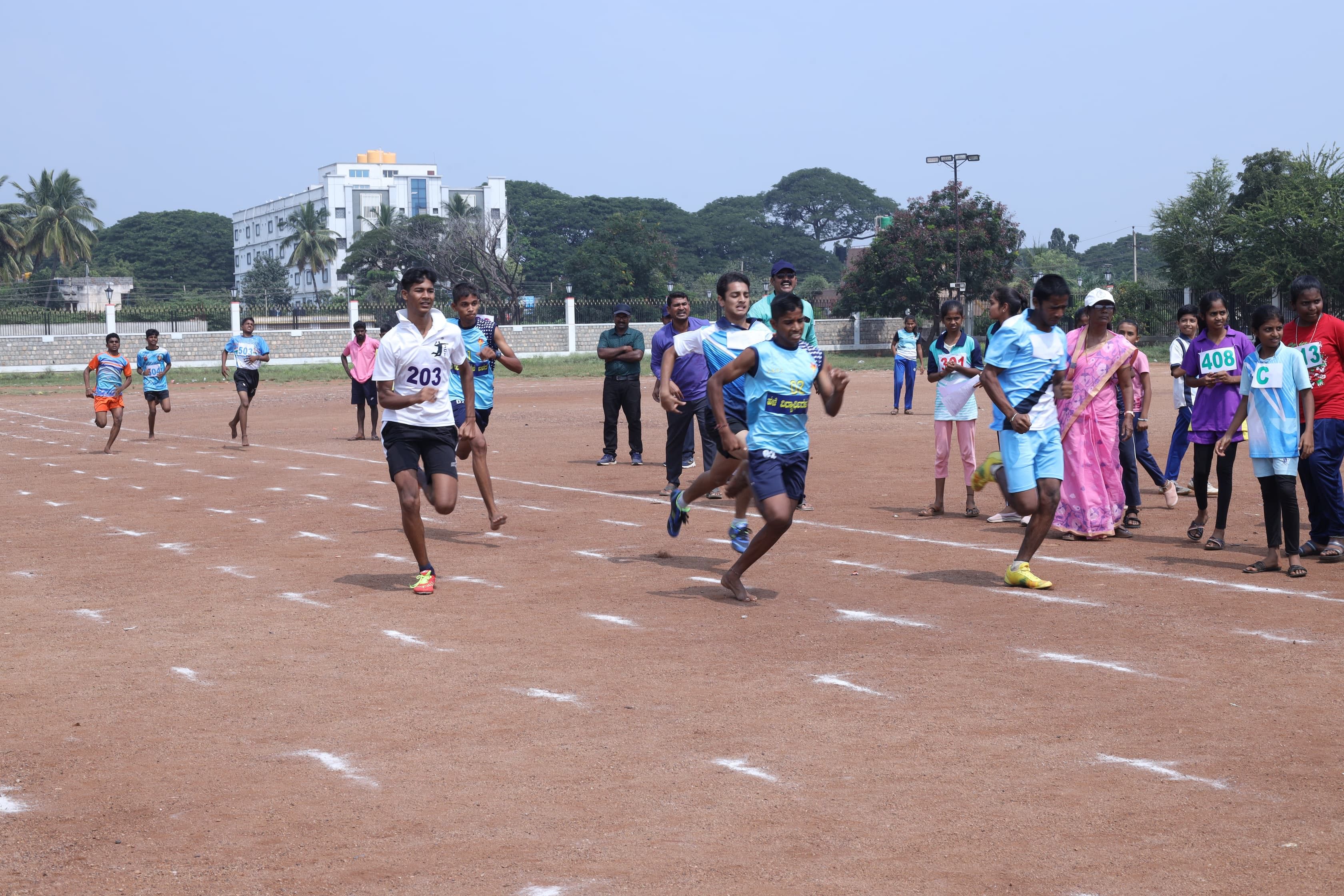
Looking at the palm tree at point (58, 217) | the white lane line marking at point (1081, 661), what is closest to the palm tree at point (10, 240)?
the palm tree at point (58, 217)

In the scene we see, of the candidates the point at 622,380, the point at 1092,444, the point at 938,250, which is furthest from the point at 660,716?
the point at 938,250

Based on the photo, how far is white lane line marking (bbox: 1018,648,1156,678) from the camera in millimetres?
6051

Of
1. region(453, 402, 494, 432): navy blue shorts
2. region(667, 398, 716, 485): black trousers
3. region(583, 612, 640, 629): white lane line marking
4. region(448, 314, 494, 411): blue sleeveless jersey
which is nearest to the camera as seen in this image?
region(583, 612, 640, 629): white lane line marking

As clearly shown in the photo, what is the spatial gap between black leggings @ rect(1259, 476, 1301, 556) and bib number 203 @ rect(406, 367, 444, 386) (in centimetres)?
516

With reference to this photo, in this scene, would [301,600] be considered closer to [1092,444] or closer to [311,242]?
[1092,444]

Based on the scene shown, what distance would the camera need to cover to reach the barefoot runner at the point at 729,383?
871 cm

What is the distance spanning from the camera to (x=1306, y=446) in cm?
823

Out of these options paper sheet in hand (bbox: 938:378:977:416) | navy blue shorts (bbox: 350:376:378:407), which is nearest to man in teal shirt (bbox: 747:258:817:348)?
paper sheet in hand (bbox: 938:378:977:416)

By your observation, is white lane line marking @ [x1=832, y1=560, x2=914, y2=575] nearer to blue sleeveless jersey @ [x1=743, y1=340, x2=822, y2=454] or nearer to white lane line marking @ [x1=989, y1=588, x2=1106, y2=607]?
white lane line marking @ [x1=989, y1=588, x2=1106, y2=607]

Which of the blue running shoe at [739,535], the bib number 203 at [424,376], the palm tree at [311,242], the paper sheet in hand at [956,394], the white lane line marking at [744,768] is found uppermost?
the palm tree at [311,242]

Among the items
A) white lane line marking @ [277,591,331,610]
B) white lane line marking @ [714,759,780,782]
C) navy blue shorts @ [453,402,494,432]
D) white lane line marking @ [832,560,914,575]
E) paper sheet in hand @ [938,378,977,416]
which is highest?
paper sheet in hand @ [938,378,977,416]

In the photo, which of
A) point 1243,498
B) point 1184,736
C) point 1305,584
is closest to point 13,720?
point 1184,736

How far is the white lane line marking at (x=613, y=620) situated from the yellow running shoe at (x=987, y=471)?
2.64 m

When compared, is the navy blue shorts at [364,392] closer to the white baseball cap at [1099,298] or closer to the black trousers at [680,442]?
the black trousers at [680,442]
